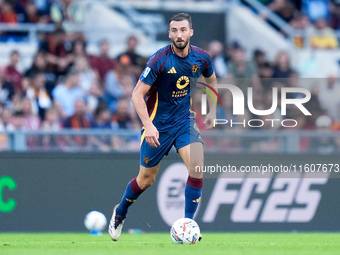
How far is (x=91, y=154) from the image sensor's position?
40.5 ft

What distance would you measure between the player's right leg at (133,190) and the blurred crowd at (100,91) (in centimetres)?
304

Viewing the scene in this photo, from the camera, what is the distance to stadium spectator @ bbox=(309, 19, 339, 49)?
1875 cm

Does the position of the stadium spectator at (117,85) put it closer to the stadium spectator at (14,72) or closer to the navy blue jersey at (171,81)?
the stadium spectator at (14,72)

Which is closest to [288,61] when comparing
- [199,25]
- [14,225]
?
[199,25]

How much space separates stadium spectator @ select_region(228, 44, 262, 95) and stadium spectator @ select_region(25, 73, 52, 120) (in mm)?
3590

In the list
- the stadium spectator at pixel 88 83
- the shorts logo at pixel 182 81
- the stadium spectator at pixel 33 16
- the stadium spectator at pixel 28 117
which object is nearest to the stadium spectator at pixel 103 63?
the stadium spectator at pixel 88 83

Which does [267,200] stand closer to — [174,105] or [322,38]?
[174,105]

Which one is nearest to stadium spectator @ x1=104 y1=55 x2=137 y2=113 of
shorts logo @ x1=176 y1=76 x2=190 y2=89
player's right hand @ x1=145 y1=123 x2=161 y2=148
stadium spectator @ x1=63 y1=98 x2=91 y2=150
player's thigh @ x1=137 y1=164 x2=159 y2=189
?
stadium spectator @ x1=63 y1=98 x2=91 y2=150

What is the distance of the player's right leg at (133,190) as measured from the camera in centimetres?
914

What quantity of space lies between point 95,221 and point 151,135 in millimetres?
3249

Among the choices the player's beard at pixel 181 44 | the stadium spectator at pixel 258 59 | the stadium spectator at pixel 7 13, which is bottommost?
the stadium spectator at pixel 258 59

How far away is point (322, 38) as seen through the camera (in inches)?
741

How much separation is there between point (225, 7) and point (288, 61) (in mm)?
3851

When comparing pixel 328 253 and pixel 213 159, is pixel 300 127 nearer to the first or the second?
pixel 213 159
